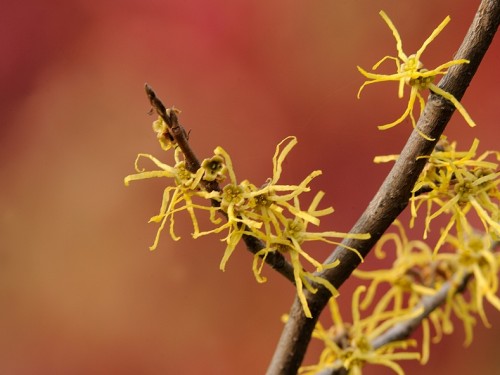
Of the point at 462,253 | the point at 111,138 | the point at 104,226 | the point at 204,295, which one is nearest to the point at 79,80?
the point at 111,138

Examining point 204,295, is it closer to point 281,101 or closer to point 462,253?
point 281,101

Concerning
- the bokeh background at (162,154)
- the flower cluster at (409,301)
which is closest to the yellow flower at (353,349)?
the flower cluster at (409,301)

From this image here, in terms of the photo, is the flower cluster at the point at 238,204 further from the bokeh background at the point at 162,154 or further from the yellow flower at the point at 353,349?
the bokeh background at the point at 162,154

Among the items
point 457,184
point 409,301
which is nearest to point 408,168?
point 457,184

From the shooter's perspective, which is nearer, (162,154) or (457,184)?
(457,184)

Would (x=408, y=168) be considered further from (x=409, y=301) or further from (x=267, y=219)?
(x=409, y=301)

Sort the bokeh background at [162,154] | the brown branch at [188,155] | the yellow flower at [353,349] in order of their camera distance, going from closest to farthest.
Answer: the brown branch at [188,155] < the yellow flower at [353,349] < the bokeh background at [162,154]

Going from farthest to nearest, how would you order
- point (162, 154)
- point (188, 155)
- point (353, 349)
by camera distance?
1. point (162, 154)
2. point (353, 349)
3. point (188, 155)
